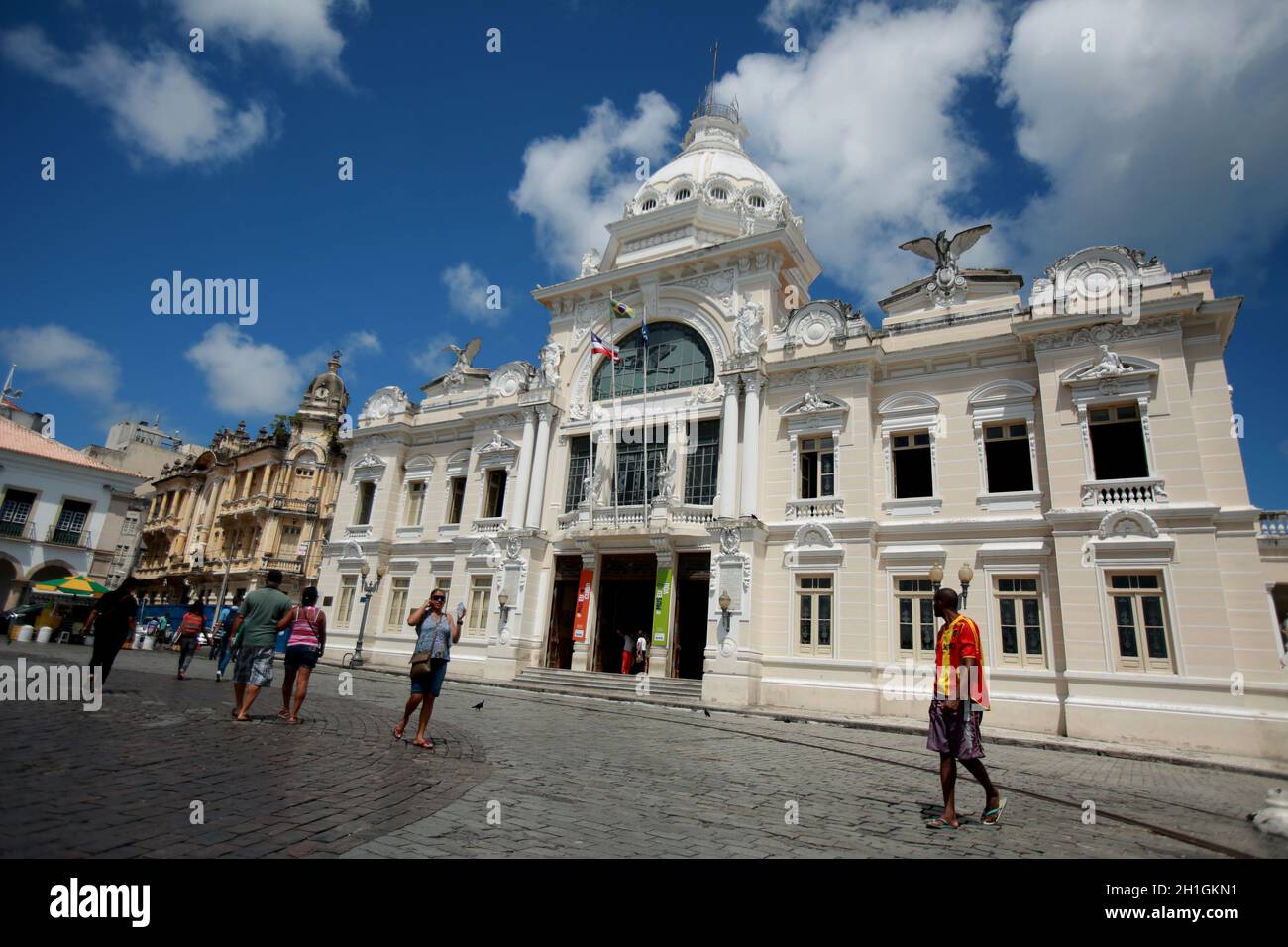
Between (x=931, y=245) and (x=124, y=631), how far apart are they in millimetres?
23084

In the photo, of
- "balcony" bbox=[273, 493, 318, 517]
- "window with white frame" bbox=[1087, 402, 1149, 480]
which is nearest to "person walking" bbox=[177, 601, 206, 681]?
"window with white frame" bbox=[1087, 402, 1149, 480]

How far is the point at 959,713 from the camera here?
240 inches

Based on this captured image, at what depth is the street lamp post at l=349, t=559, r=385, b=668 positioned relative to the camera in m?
26.7

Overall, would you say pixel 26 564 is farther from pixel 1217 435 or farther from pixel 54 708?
pixel 1217 435

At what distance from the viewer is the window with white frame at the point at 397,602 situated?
2834 centimetres

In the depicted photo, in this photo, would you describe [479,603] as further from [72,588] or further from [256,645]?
[256,645]

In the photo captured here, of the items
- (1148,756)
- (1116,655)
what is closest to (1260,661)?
(1116,655)

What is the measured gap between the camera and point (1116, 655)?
15.6 m

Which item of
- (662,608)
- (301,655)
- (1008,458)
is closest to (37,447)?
(662,608)

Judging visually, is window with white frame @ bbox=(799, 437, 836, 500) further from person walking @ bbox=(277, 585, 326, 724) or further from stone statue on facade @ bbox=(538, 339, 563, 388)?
person walking @ bbox=(277, 585, 326, 724)

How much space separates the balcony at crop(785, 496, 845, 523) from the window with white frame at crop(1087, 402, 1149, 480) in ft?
21.0

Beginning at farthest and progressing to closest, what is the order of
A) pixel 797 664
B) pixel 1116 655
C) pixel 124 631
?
pixel 797 664, pixel 1116 655, pixel 124 631

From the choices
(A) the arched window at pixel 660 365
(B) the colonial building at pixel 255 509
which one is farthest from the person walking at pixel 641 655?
(B) the colonial building at pixel 255 509
